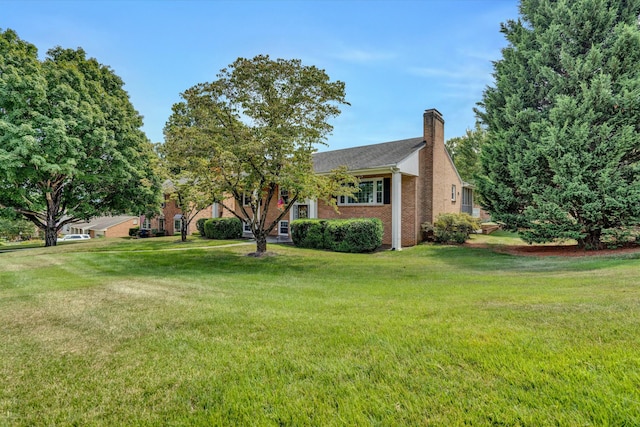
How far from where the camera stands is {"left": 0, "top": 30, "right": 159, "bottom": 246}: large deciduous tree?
15.6 metres

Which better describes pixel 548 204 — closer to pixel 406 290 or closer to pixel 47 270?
pixel 406 290

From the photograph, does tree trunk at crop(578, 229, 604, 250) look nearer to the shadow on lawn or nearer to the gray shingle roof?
the gray shingle roof

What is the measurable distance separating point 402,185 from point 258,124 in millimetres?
8452

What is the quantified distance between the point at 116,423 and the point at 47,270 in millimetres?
10074

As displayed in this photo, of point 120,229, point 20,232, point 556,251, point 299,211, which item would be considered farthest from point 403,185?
point 20,232

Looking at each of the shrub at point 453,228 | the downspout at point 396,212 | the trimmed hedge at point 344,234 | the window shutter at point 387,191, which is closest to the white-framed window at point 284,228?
the trimmed hedge at point 344,234

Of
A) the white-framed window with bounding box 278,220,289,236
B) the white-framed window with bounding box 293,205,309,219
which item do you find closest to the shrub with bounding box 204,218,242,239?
the white-framed window with bounding box 278,220,289,236

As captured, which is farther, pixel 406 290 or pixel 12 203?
pixel 12 203

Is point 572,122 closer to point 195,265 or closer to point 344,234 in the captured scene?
point 344,234

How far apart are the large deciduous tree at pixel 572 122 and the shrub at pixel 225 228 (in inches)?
605

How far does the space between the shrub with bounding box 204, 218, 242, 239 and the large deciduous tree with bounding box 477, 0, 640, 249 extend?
1537cm

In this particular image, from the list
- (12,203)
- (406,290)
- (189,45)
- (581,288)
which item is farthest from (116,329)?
(12,203)

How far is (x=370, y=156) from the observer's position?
59.8 ft

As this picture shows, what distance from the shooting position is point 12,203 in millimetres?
18516
